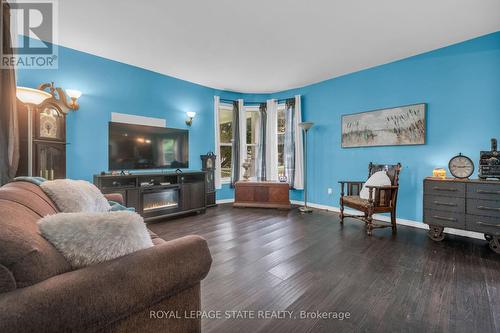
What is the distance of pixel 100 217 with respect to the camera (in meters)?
0.87

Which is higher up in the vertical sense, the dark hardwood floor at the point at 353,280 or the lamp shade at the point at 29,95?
the lamp shade at the point at 29,95

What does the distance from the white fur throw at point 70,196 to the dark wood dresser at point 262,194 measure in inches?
130

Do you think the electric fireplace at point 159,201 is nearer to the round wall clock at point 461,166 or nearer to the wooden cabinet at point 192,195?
the wooden cabinet at point 192,195

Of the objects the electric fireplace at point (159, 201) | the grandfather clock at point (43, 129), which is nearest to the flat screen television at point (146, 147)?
the electric fireplace at point (159, 201)

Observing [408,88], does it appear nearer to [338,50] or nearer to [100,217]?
[338,50]

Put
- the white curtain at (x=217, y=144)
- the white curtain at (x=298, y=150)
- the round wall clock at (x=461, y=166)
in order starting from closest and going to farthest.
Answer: the round wall clock at (x=461, y=166) → the white curtain at (x=298, y=150) → the white curtain at (x=217, y=144)

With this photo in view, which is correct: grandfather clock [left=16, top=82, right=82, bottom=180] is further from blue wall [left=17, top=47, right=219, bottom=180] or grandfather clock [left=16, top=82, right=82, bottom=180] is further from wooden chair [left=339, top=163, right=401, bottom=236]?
wooden chair [left=339, top=163, right=401, bottom=236]

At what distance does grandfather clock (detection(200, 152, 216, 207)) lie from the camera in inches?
185

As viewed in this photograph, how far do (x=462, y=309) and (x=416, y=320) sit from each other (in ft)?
1.32

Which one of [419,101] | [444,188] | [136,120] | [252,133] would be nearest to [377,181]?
[444,188]

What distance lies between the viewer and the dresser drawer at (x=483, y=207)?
2.42 metres

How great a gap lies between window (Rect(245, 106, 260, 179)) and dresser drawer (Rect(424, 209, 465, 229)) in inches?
132

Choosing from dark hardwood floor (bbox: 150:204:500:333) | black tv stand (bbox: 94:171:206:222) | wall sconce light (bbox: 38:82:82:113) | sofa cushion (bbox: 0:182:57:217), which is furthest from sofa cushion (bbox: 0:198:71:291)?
wall sconce light (bbox: 38:82:82:113)

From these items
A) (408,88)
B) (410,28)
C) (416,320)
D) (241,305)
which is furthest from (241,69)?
(416,320)
